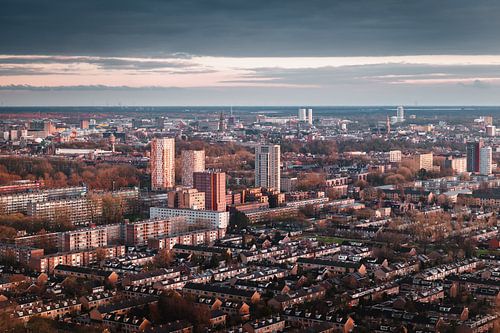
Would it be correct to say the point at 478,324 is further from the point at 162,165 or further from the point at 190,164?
the point at 162,165

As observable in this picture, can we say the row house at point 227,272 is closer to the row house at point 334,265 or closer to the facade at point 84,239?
the row house at point 334,265

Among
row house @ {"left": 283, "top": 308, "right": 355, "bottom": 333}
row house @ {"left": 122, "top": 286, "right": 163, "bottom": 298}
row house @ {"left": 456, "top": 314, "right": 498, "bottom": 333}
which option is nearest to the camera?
row house @ {"left": 456, "top": 314, "right": 498, "bottom": 333}

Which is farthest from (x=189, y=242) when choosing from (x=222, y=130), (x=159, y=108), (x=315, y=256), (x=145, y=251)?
(x=159, y=108)

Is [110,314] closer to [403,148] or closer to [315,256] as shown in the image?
[315,256]

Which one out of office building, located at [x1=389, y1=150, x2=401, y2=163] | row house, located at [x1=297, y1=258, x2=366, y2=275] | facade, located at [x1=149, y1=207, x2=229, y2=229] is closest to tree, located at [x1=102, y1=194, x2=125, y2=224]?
facade, located at [x1=149, y1=207, x2=229, y2=229]

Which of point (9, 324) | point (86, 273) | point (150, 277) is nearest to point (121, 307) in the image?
point (9, 324)

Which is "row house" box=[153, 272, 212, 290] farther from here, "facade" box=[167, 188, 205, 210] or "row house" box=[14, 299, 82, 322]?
"facade" box=[167, 188, 205, 210]
